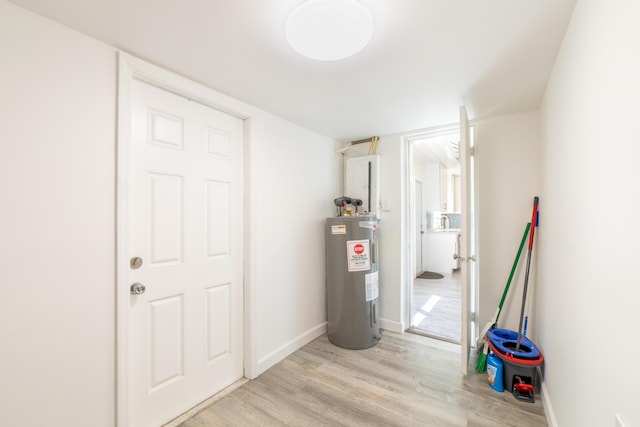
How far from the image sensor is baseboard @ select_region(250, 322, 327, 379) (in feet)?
7.26

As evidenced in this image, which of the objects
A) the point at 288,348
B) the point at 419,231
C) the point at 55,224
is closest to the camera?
the point at 55,224

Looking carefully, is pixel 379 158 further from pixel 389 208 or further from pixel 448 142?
pixel 448 142

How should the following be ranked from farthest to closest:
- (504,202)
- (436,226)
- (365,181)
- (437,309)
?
(436,226) → (437,309) → (365,181) → (504,202)

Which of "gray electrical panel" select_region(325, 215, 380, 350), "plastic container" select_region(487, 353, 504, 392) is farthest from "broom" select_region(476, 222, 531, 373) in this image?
"gray electrical panel" select_region(325, 215, 380, 350)

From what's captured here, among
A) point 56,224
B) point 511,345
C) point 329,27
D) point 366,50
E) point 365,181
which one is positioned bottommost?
point 511,345

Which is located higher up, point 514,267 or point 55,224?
point 55,224

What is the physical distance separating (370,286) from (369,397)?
980mm

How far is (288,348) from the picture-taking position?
2480 mm

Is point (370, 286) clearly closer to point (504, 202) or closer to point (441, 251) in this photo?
point (504, 202)

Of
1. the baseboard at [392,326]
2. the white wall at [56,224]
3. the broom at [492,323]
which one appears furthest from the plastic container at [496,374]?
the white wall at [56,224]

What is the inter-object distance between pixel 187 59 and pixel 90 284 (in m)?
1.36

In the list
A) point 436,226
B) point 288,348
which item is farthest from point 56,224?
point 436,226

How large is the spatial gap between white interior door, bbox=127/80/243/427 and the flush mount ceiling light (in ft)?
3.43

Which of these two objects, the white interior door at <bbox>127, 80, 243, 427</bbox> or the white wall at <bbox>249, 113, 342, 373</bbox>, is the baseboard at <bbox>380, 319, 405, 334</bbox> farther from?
the white interior door at <bbox>127, 80, 243, 427</bbox>
